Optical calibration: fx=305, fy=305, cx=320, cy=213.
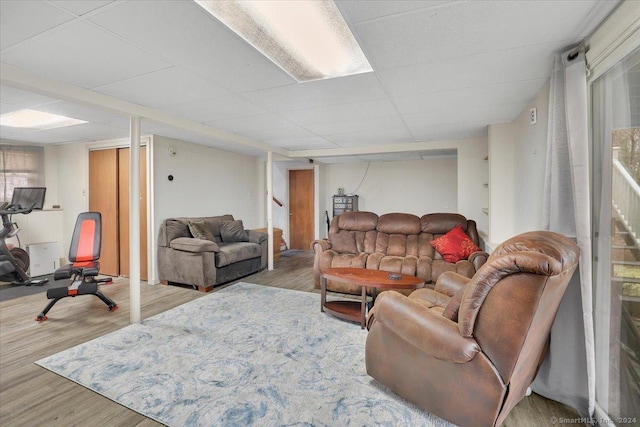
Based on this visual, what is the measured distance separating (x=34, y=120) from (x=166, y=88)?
8.37ft

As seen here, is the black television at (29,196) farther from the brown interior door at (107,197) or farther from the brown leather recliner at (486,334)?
the brown leather recliner at (486,334)

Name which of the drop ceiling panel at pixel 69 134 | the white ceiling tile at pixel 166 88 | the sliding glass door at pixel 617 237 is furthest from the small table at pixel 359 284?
Answer: the drop ceiling panel at pixel 69 134

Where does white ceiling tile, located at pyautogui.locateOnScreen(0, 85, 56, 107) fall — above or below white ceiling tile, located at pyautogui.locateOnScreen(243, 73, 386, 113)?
above

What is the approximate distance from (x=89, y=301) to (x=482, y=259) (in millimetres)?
4640

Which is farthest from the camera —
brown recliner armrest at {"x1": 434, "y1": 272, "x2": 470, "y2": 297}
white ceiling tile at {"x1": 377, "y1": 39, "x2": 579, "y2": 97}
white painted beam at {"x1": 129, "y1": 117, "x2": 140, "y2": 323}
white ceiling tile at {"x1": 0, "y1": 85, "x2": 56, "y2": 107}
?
white painted beam at {"x1": 129, "y1": 117, "x2": 140, "y2": 323}

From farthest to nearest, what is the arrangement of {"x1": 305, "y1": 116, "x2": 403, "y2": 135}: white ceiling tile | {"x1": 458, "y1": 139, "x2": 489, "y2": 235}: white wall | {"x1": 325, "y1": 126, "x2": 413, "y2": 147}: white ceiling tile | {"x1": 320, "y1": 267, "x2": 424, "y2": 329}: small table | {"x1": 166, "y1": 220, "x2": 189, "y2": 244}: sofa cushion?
{"x1": 458, "y1": 139, "x2": 489, "y2": 235}: white wall, {"x1": 166, "y1": 220, "x2": 189, "y2": 244}: sofa cushion, {"x1": 325, "y1": 126, "x2": 413, "y2": 147}: white ceiling tile, {"x1": 305, "y1": 116, "x2": 403, "y2": 135}: white ceiling tile, {"x1": 320, "y1": 267, "x2": 424, "y2": 329}: small table

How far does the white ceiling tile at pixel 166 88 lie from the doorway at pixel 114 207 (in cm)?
223

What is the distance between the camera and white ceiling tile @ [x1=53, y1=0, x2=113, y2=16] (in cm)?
143

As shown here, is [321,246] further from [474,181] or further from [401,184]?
[401,184]

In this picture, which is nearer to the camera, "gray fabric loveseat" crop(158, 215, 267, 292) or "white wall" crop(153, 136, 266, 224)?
"gray fabric loveseat" crop(158, 215, 267, 292)

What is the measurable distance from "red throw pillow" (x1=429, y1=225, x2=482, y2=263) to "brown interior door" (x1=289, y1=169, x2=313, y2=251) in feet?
13.0

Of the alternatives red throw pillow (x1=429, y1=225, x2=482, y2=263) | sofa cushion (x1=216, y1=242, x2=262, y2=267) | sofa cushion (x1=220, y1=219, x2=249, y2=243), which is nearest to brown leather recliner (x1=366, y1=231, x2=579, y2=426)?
red throw pillow (x1=429, y1=225, x2=482, y2=263)

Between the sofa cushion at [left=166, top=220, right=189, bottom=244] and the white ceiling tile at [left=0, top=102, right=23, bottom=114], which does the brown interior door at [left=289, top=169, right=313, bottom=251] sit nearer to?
the sofa cushion at [left=166, top=220, right=189, bottom=244]

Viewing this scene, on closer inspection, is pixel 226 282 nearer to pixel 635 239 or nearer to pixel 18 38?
pixel 18 38
